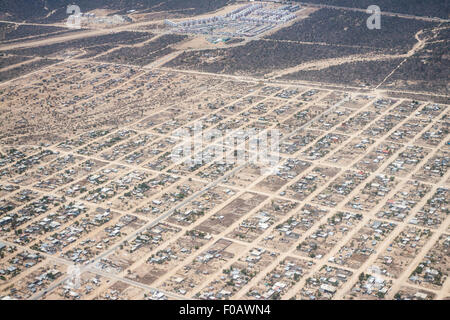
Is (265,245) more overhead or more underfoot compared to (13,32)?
more underfoot

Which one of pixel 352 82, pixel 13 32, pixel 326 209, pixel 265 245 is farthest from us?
pixel 13 32

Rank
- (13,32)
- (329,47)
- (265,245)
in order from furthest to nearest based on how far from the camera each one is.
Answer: (13,32)
(329,47)
(265,245)

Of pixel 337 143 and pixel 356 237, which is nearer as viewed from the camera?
pixel 356 237

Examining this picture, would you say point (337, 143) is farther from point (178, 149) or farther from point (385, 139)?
point (178, 149)

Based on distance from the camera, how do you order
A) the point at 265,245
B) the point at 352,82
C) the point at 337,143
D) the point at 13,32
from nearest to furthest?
the point at 265,245 → the point at 337,143 → the point at 352,82 → the point at 13,32

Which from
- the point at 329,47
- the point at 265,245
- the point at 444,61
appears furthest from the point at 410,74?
the point at 265,245

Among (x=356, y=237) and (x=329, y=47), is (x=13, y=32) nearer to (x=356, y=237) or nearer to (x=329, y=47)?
(x=329, y=47)

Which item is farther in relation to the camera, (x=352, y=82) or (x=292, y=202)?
(x=352, y=82)

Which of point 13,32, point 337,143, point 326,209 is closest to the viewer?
point 326,209

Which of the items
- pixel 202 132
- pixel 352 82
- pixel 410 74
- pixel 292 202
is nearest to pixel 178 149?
pixel 202 132
